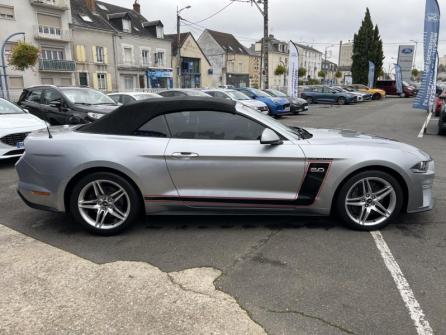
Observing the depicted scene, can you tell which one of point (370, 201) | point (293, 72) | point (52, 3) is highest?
point (52, 3)

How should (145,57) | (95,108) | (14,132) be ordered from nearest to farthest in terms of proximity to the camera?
1. (14,132)
2. (95,108)
3. (145,57)

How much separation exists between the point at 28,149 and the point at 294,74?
21.5m

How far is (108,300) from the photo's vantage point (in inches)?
112

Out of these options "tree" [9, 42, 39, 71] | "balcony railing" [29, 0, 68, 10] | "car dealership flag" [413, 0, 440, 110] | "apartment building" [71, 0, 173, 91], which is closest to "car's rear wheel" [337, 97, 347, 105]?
"car dealership flag" [413, 0, 440, 110]

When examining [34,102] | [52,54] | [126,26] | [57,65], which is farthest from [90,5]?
[34,102]

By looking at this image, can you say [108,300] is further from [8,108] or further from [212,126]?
[8,108]

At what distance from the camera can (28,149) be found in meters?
4.07

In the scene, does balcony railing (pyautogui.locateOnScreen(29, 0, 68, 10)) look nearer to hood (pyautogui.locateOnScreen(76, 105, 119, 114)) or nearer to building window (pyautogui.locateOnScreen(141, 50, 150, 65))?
building window (pyautogui.locateOnScreen(141, 50, 150, 65))

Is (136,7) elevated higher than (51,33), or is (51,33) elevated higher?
(136,7)

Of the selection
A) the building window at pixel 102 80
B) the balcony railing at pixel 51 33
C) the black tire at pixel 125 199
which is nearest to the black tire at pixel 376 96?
the building window at pixel 102 80

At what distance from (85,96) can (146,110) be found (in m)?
7.21

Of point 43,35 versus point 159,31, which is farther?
point 159,31

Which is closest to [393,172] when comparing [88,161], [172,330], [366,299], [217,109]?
[366,299]

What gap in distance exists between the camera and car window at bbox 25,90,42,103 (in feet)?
35.0
